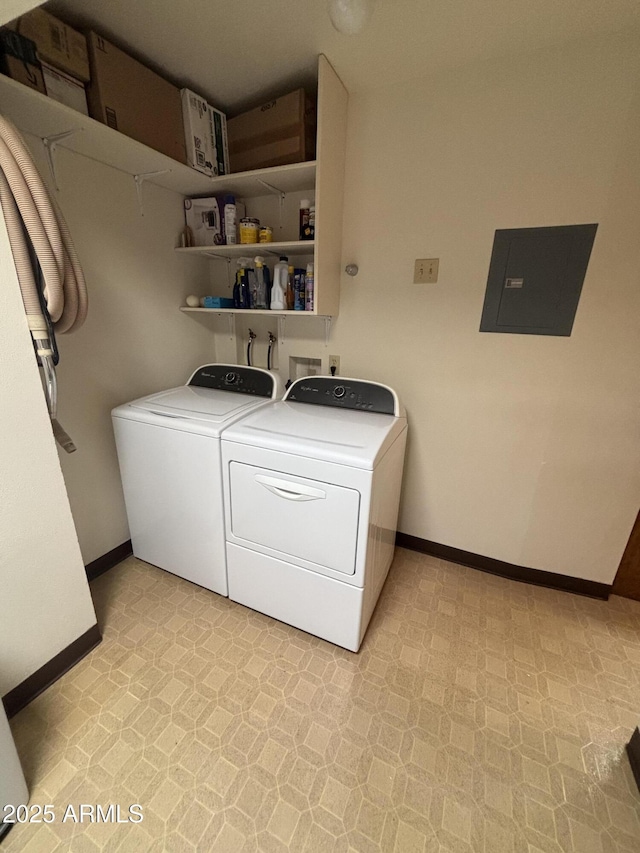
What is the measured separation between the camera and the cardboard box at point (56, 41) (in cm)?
111

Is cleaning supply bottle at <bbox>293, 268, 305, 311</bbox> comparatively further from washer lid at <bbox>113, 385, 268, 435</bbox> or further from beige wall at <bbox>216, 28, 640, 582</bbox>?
washer lid at <bbox>113, 385, 268, 435</bbox>

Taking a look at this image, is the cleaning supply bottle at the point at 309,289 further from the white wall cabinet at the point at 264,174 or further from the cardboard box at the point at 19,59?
the cardboard box at the point at 19,59

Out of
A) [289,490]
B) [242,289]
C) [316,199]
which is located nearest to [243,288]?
[242,289]

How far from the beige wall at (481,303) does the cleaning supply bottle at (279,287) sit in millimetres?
265

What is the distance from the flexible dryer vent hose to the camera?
956mm

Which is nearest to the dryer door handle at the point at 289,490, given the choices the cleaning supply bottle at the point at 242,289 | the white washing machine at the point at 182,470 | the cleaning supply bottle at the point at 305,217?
the white washing machine at the point at 182,470

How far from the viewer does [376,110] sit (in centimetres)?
159

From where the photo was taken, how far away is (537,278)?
1485 mm

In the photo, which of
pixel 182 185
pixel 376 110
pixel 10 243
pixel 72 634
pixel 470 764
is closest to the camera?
pixel 10 243

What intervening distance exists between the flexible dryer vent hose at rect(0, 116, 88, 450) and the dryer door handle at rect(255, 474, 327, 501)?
2.65 feet

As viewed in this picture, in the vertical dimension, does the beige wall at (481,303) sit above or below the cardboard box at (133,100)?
below

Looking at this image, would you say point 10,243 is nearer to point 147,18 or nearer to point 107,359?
point 107,359

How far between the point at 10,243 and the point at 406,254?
1.57 metres

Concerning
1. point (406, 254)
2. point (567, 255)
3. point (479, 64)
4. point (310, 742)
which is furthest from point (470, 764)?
point (479, 64)
